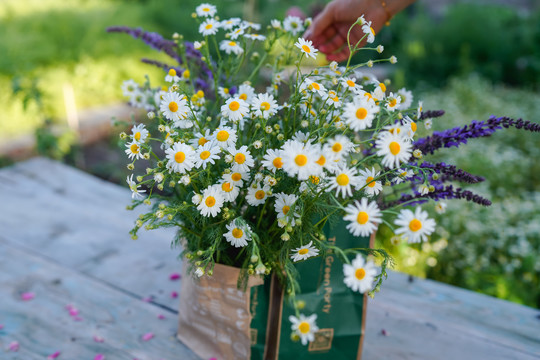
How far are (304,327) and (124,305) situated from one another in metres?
0.66

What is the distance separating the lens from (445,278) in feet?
6.48

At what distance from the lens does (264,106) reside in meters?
0.67

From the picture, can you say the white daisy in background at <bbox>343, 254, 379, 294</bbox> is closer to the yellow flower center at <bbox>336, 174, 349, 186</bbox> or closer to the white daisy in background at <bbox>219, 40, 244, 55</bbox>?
the yellow flower center at <bbox>336, 174, 349, 186</bbox>

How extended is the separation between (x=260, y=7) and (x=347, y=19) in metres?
4.33

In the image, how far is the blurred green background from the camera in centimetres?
199

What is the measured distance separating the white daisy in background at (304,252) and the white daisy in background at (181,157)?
0.20 meters

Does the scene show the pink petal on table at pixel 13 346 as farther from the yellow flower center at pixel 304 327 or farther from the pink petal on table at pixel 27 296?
the yellow flower center at pixel 304 327

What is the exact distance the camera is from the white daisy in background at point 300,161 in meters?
0.55

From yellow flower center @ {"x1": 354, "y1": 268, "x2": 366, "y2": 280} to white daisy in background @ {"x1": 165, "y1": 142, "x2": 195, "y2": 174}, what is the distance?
0.26m

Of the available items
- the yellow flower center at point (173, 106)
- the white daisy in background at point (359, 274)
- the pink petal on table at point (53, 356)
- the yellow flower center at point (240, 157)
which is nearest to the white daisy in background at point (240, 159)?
the yellow flower center at point (240, 157)

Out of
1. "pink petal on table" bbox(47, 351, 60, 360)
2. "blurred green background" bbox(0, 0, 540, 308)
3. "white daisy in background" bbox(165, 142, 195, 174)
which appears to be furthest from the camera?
"blurred green background" bbox(0, 0, 540, 308)

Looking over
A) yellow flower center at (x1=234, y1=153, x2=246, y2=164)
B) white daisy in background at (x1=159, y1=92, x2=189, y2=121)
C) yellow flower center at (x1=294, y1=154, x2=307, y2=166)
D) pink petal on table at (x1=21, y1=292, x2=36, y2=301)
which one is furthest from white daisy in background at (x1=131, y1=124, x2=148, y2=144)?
pink petal on table at (x1=21, y1=292, x2=36, y2=301)

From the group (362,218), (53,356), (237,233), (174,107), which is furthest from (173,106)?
(53,356)

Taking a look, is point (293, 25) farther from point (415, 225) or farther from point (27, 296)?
point (27, 296)
